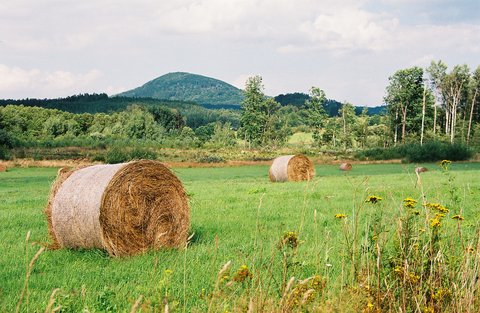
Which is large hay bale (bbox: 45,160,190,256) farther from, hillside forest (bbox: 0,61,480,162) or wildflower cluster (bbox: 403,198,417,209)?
hillside forest (bbox: 0,61,480,162)

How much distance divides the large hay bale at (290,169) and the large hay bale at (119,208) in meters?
20.0

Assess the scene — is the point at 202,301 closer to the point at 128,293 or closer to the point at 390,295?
the point at 128,293

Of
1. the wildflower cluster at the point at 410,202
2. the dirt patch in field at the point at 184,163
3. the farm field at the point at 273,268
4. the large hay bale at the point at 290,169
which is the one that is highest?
the wildflower cluster at the point at 410,202

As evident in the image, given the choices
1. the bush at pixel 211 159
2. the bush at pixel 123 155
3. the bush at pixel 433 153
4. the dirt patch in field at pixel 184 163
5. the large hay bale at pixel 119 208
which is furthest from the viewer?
the bush at pixel 211 159

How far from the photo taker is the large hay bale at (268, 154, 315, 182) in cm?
2984

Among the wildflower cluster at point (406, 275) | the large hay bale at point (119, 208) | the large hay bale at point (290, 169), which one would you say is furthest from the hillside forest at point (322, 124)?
the wildflower cluster at point (406, 275)

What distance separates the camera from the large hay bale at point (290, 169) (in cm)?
2984

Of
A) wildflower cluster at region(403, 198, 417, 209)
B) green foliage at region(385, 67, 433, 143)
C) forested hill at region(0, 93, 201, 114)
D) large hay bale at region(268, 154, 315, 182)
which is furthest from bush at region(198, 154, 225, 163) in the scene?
forested hill at region(0, 93, 201, 114)

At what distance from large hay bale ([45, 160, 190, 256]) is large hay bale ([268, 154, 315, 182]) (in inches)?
786

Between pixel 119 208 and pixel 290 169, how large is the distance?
21.5 meters

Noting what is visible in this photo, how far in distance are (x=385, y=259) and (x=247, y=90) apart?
347ft

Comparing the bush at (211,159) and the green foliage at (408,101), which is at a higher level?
the green foliage at (408,101)

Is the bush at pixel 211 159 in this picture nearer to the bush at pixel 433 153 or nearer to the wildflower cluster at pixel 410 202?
the bush at pixel 433 153

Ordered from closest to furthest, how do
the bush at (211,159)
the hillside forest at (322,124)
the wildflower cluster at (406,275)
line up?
the wildflower cluster at (406,275), the bush at (211,159), the hillside forest at (322,124)
